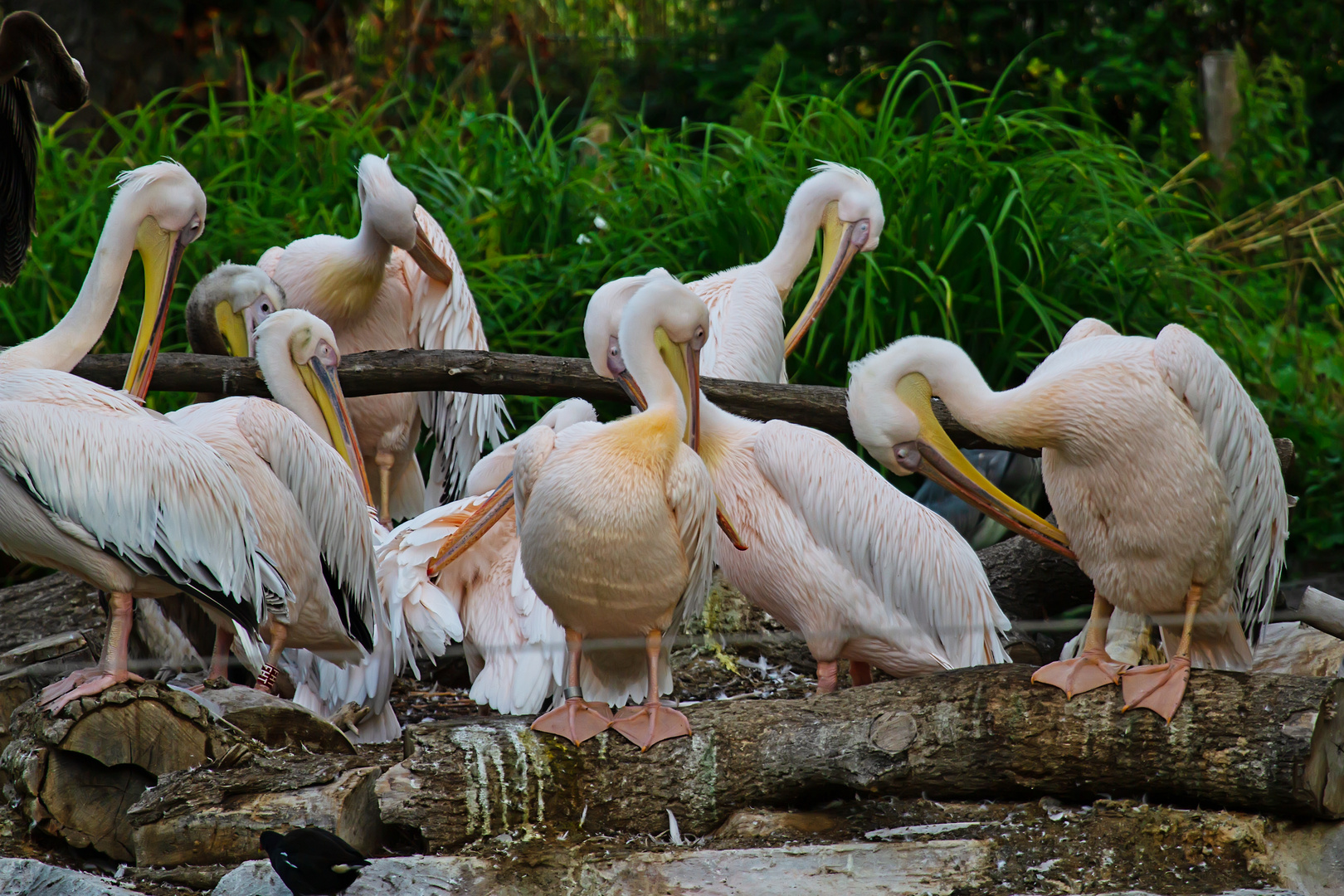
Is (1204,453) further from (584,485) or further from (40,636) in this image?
(40,636)

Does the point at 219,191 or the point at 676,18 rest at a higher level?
the point at 676,18

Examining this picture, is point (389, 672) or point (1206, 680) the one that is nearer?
point (1206, 680)

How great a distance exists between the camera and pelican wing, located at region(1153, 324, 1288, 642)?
3.35 meters

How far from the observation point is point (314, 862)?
277 centimetres

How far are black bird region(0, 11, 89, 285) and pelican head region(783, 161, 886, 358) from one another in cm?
271

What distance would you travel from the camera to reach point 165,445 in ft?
11.6

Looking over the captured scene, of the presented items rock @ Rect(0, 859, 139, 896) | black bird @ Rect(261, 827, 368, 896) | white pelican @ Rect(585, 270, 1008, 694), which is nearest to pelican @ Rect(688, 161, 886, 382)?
white pelican @ Rect(585, 270, 1008, 694)

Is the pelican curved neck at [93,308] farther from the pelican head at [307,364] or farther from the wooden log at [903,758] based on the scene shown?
the wooden log at [903,758]

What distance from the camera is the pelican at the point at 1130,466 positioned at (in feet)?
10.9

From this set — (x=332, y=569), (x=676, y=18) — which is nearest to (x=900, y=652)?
(x=332, y=569)

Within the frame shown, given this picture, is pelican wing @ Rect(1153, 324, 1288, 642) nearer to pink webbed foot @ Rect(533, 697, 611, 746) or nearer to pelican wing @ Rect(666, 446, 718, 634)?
pelican wing @ Rect(666, 446, 718, 634)

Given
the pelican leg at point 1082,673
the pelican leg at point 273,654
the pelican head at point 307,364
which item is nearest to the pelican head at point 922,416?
the pelican leg at point 1082,673

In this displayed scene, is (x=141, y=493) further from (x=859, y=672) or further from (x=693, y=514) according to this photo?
(x=859, y=672)

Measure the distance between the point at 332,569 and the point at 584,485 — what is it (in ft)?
3.93
